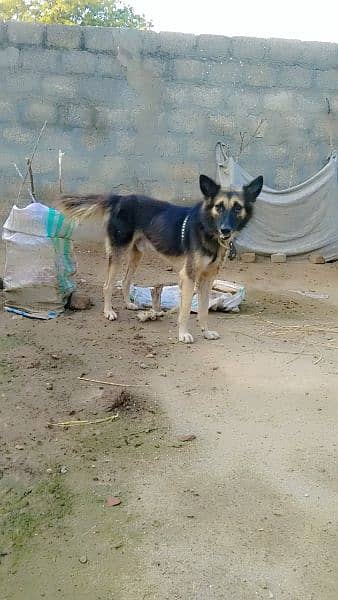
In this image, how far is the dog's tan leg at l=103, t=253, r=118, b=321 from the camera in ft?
17.7

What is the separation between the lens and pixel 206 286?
5.15 metres

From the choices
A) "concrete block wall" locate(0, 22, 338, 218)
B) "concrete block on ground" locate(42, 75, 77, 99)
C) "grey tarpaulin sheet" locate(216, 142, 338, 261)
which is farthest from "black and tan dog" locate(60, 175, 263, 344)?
"grey tarpaulin sheet" locate(216, 142, 338, 261)

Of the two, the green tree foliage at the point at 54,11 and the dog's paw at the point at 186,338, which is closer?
the dog's paw at the point at 186,338

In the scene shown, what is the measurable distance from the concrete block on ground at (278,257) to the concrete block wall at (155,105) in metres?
0.97

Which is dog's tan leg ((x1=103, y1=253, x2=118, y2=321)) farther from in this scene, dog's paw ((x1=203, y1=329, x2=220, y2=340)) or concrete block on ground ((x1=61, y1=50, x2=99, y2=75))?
concrete block on ground ((x1=61, y1=50, x2=99, y2=75))

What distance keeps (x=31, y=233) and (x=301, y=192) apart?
4082mm

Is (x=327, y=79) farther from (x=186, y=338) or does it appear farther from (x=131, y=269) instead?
(x=186, y=338)

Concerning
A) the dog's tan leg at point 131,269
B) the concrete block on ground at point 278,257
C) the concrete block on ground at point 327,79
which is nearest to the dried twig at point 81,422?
the dog's tan leg at point 131,269

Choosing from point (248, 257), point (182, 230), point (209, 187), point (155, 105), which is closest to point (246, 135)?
point (155, 105)

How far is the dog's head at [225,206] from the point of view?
15.4 feet

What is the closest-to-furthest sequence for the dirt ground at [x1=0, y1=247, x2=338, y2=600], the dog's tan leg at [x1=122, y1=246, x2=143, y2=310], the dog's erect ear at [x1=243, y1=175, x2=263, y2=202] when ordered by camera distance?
1. the dirt ground at [x1=0, y1=247, x2=338, y2=600]
2. the dog's erect ear at [x1=243, y1=175, x2=263, y2=202]
3. the dog's tan leg at [x1=122, y1=246, x2=143, y2=310]

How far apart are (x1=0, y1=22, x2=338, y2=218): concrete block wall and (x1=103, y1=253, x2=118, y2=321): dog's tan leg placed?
2.62 metres

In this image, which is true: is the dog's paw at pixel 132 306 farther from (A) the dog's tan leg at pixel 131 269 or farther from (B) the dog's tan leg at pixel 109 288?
(B) the dog's tan leg at pixel 109 288

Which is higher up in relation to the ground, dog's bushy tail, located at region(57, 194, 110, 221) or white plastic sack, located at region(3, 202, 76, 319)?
dog's bushy tail, located at region(57, 194, 110, 221)
